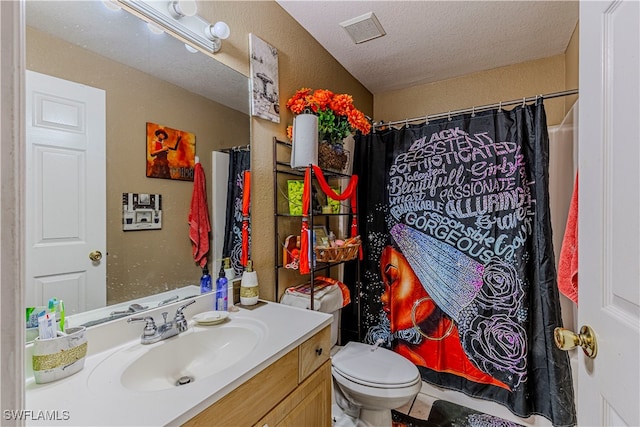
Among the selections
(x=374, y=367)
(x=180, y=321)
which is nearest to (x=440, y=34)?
(x=374, y=367)

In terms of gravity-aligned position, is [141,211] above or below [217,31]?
below

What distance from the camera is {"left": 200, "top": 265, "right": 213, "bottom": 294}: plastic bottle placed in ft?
4.14

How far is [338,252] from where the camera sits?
5.20ft

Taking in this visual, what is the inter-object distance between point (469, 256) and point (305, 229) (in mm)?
1066

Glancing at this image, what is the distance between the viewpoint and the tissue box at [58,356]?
727 millimetres

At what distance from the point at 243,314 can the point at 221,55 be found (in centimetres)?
113

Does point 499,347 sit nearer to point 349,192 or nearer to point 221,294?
point 349,192

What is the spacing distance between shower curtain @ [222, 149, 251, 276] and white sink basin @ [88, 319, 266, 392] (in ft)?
1.08

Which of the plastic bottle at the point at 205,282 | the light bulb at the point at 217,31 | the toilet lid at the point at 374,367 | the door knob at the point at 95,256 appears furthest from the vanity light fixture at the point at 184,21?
the toilet lid at the point at 374,367

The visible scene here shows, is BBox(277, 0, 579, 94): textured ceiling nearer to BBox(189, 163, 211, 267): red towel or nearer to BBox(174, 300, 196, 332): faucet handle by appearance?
BBox(189, 163, 211, 267): red towel

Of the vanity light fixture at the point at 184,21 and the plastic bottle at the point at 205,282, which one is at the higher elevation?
the vanity light fixture at the point at 184,21

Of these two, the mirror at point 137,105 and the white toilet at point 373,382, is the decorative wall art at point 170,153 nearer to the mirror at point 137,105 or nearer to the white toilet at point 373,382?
the mirror at point 137,105

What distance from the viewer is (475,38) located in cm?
183

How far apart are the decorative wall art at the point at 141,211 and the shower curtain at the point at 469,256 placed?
1372 millimetres
